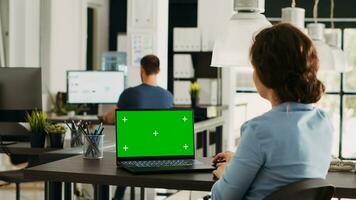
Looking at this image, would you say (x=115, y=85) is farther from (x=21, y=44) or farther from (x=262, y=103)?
(x=262, y=103)

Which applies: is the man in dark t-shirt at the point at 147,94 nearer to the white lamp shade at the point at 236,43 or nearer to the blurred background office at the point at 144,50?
the blurred background office at the point at 144,50

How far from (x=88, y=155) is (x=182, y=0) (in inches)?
345

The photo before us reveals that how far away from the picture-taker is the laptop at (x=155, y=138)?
10.3 ft

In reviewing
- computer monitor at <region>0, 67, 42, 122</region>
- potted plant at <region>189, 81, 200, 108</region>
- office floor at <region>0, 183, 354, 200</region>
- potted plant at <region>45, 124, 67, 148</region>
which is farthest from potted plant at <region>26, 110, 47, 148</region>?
potted plant at <region>189, 81, 200, 108</region>

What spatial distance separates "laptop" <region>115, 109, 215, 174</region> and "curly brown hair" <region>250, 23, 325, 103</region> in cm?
94

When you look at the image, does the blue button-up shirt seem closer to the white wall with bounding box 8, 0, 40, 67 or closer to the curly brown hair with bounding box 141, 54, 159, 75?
the curly brown hair with bounding box 141, 54, 159, 75

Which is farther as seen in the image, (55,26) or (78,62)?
(78,62)

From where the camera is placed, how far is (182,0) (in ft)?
38.9

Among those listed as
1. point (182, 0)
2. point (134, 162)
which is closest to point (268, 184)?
point (134, 162)

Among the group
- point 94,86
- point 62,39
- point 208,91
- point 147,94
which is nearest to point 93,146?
point 147,94

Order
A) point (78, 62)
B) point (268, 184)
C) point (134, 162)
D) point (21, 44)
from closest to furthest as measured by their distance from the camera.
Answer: point (268, 184) < point (134, 162) < point (21, 44) < point (78, 62)

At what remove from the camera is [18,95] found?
4754 millimetres

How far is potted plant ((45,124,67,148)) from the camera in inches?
168

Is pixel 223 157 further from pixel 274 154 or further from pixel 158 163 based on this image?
pixel 274 154
